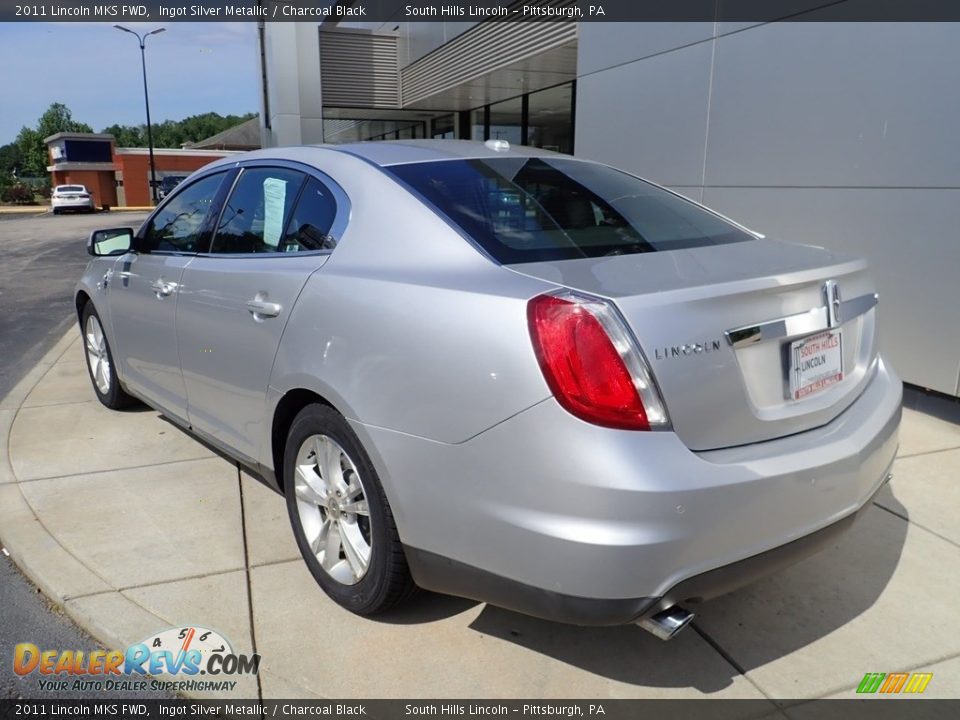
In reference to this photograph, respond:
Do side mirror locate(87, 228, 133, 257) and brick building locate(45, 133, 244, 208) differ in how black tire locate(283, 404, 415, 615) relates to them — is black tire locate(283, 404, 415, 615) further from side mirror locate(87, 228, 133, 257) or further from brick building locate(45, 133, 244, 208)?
brick building locate(45, 133, 244, 208)

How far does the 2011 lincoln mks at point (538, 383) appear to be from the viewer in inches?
79.6

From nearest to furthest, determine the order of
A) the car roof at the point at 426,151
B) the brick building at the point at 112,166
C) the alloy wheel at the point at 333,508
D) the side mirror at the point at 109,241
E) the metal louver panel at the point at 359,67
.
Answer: the alloy wheel at the point at 333,508, the car roof at the point at 426,151, the side mirror at the point at 109,241, the metal louver panel at the point at 359,67, the brick building at the point at 112,166

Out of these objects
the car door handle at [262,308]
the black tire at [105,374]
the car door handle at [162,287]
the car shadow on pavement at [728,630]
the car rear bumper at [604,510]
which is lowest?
the car shadow on pavement at [728,630]

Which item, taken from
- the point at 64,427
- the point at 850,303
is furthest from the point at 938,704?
the point at 64,427

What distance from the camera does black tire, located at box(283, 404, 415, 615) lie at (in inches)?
99.0

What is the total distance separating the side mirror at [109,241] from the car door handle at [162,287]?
0.79 metres

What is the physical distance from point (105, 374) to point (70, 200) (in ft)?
145

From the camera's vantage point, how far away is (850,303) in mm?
2549

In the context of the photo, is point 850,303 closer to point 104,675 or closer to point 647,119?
point 104,675

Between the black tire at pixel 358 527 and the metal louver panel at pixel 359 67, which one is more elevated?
the metal louver panel at pixel 359 67

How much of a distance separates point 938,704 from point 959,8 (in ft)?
13.6

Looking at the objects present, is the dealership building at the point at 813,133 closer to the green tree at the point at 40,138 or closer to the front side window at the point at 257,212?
the front side window at the point at 257,212

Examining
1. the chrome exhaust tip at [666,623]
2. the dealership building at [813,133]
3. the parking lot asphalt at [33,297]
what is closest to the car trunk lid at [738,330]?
the chrome exhaust tip at [666,623]

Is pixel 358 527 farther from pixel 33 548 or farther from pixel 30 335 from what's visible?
pixel 30 335
